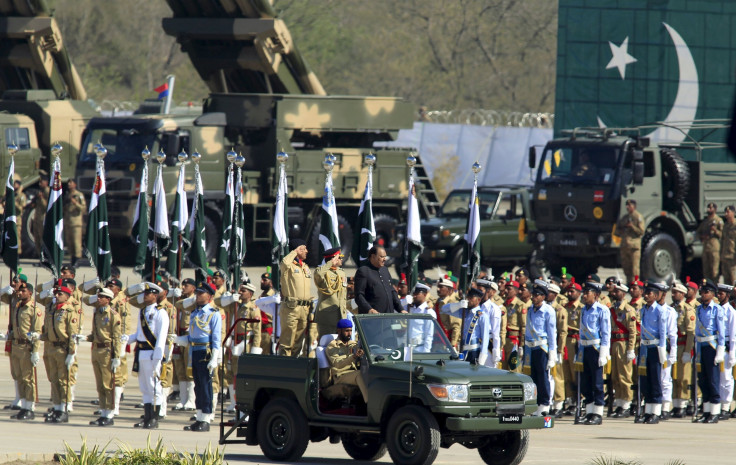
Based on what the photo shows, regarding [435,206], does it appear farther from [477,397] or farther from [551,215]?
[477,397]

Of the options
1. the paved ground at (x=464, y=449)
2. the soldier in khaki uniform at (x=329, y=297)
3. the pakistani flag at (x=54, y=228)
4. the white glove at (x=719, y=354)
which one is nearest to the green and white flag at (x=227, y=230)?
the pakistani flag at (x=54, y=228)

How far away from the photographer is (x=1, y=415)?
1712 cm

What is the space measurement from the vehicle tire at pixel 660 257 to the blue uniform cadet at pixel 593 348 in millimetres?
9521

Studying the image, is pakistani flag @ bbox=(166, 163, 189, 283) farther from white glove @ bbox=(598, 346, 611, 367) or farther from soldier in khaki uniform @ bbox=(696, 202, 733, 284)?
soldier in khaki uniform @ bbox=(696, 202, 733, 284)

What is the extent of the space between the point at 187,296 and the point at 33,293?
6.24 ft

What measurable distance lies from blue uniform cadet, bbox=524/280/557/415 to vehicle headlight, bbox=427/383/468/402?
15.5ft

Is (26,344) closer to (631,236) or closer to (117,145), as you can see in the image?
(117,145)

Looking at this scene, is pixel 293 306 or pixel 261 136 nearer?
pixel 293 306

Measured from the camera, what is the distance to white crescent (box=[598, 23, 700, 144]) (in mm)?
32031

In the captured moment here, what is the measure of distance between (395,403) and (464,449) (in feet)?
8.10

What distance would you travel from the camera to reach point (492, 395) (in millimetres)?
12648

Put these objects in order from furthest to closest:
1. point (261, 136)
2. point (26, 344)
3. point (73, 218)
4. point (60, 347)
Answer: point (261, 136) < point (73, 218) < point (26, 344) < point (60, 347)

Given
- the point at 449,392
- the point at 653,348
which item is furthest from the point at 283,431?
the point at 653,348

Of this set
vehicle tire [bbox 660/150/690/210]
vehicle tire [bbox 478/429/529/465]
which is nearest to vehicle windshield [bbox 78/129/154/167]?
vehicle tire [bbox 660/150/690/210]
